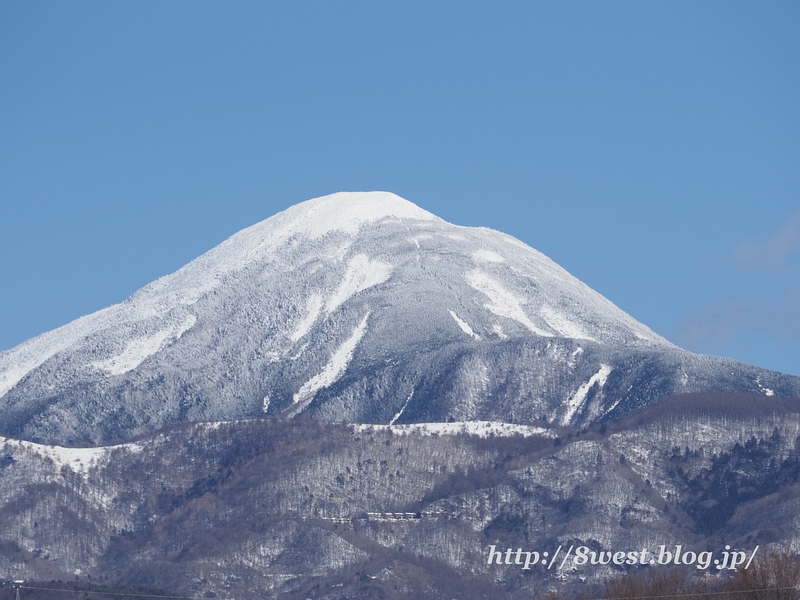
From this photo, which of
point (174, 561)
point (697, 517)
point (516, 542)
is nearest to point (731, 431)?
point (697, 517)

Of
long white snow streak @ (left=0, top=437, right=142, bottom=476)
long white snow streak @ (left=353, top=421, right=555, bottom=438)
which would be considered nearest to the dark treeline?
long white snow streak @ (left=353, top=421, right=555, bottom=438)

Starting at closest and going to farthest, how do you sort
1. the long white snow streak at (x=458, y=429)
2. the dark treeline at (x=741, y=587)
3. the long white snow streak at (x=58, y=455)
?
1. the dark treeline at (x=741, y=587)
2. the long white snow streak at (x=458, y=429)
3. the long white snow streak at (x=58, y=455)

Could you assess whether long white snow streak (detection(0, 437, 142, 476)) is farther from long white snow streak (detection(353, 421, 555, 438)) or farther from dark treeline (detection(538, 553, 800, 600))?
dark treeline (detection(538, 553, 800, 600))

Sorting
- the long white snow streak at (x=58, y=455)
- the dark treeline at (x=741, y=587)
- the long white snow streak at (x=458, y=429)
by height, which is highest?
the long white snow streak at (x=458, y=429)

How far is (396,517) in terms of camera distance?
17550 cm

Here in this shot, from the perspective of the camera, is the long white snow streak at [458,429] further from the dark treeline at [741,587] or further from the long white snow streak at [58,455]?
the dark treeline at [741,587]

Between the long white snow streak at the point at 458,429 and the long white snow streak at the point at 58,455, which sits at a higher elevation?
the long white snow streak at the point at 458,429

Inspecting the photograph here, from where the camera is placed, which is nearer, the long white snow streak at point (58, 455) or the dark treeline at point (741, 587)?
the dark treeline at point (741, 587)

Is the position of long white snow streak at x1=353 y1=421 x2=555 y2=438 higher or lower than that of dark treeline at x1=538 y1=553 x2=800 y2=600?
higher

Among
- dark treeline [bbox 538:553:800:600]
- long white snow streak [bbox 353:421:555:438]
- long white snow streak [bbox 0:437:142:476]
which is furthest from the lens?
long white snow streak [bbox 0:437:142:476]

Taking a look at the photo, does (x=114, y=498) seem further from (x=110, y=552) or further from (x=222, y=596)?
(x=222, y=596)

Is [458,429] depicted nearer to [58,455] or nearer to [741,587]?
[58,455]

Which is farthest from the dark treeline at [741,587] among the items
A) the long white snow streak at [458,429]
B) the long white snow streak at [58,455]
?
the long white snow streak at [58,455]

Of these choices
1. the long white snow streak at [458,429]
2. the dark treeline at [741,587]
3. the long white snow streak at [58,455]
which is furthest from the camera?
the long white snow streak at [58,455]
